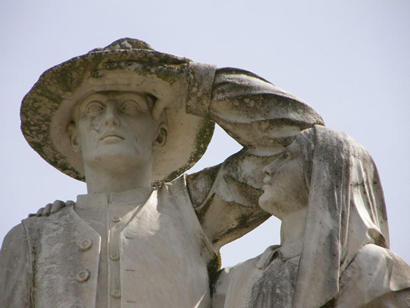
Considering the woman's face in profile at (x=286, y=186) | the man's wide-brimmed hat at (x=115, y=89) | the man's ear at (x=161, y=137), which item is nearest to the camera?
the woman's face in profile at (x=286, y=186)

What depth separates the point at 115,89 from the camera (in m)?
13.3

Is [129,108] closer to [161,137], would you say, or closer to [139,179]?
[161,137]

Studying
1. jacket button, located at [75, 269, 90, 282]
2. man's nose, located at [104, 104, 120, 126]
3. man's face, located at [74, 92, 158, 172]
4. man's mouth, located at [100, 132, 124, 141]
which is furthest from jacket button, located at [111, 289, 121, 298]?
man's nose, located at [104, 104, 120, 126]

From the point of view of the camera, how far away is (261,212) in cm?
1308

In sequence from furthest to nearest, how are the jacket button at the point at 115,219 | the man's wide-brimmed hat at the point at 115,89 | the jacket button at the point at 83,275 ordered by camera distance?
the man's wide-brimmed hat at the point at 115,89, the jacket button at the point at 115,219, the jacket button at the point at 83,275

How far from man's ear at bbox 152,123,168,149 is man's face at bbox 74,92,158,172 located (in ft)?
0.29

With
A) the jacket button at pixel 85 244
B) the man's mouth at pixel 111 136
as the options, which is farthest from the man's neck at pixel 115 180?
the jacket button at pixel 85 244

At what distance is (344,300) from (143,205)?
7.44 ft

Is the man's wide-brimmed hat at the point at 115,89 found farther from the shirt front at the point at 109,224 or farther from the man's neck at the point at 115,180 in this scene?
the shirt front at the point at 109,224

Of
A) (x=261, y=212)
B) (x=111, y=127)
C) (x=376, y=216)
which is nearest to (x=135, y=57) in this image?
(x=111, y=127)

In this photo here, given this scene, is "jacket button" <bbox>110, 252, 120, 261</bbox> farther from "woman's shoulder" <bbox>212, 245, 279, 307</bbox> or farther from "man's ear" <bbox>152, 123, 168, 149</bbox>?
"man's ear" <bbox>152, 123, 168, 149</bbox>

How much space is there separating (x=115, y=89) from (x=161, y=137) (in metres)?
0.64

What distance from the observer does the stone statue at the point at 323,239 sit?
11.4 m

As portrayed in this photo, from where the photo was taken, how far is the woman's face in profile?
12203 millimetres
